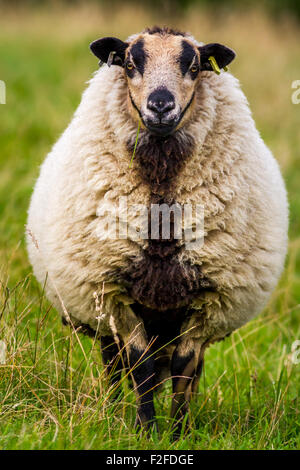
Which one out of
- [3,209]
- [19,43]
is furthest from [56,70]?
[3,209]

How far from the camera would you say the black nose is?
3.57m

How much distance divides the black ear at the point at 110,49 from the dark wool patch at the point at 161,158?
49cm

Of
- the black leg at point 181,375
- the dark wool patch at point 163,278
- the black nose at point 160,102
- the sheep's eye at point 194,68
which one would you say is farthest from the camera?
the black leg at point 181,375

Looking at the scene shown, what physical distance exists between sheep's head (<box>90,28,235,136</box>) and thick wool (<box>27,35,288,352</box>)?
101 millimetres

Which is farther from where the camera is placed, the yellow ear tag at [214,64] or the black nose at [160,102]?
the yellow ear tag at [214,64]

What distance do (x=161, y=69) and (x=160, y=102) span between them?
265 millimetres

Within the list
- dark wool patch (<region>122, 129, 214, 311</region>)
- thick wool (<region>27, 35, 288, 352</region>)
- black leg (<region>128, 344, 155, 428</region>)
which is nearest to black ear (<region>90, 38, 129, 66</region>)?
thick wool (<region>27, 35, 288, 352</region>)

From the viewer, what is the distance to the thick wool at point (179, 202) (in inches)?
149

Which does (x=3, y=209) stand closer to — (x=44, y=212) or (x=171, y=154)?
(x=44, y=212)

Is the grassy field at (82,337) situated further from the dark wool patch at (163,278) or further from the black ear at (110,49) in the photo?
the black ear at (110,49)

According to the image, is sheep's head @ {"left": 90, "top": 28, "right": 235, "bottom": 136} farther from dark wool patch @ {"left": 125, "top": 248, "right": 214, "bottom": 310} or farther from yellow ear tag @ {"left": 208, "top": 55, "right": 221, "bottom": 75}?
dark wool patch @ {"left": 125, "top": 248, "right": 214, "bottom": 310}

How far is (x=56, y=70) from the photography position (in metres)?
11.4

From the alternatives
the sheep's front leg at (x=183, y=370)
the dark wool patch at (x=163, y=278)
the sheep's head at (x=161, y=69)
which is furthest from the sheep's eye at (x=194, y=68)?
the sheep's front leg at (x=183, y=370)

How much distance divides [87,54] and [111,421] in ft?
30.4
